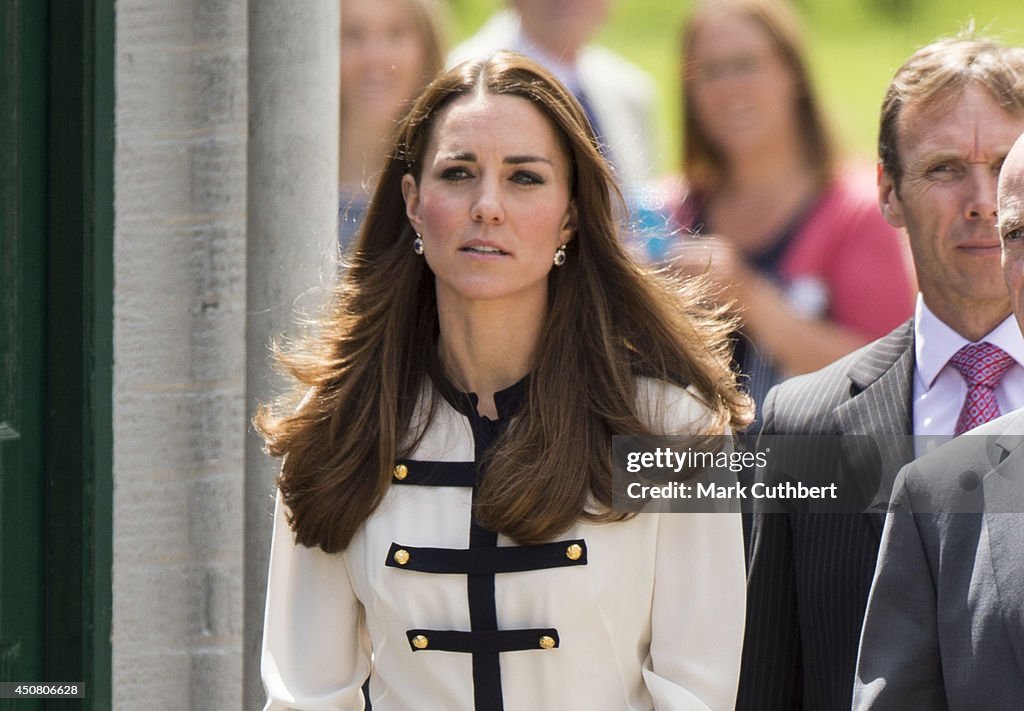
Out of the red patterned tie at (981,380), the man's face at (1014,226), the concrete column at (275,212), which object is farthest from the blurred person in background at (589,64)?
the man's face at (1014,226)

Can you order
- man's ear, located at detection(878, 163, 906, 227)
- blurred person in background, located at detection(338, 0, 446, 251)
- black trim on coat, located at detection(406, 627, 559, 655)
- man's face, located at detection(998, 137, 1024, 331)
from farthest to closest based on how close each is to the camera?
1. blurred person in background, located at detection(338, 0, 446, 251)
2. man's ear, located at detection(878, 163, 906, 227)
3. black trim on coat, located at detection(406, 627, 559, 655)
4. man's face, located at detection(998, 137, 1024, 331)

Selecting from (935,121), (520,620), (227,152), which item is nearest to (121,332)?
(227,152)

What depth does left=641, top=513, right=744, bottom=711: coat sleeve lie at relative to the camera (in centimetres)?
246

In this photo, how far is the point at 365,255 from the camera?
2877mm

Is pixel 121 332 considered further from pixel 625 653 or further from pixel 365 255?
pixel 625 653

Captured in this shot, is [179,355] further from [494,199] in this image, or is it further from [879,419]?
[879,419]

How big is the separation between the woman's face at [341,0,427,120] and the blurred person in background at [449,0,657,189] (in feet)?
0.43

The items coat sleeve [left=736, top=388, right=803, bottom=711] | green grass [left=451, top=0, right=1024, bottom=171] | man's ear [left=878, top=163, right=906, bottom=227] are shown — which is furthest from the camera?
green grass [left=451, top=0, right=1024, bottom=171]

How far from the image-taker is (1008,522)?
6.39 feet

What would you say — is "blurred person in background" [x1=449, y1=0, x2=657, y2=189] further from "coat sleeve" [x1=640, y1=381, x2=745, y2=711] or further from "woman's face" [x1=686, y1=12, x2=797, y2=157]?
"coat sleeve" [x1=640, y1=381, x2=745, y2=711]

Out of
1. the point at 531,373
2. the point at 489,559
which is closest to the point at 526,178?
the point at 531,373

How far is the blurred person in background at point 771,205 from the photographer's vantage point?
3508mm

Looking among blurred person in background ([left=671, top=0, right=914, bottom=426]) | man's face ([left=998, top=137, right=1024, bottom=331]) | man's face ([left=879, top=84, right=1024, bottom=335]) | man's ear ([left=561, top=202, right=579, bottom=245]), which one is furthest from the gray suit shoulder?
blurred person in background ([left=671, top=0, right=914, bottom=426])

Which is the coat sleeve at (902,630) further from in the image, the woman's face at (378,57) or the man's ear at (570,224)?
the woman's face at (378,57)
